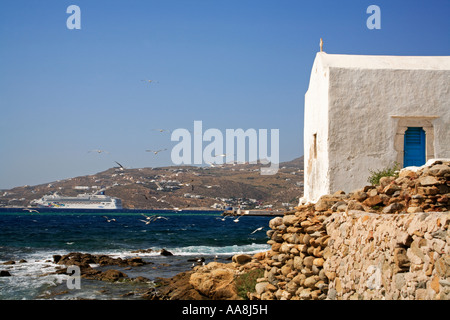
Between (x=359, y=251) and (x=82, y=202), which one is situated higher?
(x=359, y=251)

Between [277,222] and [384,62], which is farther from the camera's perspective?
[384,62]

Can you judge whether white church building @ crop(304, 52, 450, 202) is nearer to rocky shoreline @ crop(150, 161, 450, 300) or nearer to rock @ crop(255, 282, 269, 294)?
rocky shoreline @ crop(150, 161, 450, 300)

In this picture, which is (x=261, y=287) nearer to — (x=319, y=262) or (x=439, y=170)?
(x=319, y=262)

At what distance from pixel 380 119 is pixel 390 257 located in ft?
19.5

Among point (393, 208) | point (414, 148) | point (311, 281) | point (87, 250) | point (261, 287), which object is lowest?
point (87, 250)

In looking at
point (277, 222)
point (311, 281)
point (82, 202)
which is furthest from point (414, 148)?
point (82, 202)

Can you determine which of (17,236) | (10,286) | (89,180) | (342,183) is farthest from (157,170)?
(342,183)

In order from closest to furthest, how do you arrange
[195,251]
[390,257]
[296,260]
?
[390,257]
[296,260]
[195,251]

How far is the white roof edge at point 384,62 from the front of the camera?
1220 cm

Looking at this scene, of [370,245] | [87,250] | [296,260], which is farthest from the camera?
[87,250]

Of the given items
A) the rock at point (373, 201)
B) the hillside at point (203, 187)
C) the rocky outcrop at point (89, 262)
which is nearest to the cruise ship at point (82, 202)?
the hillside at point (203, 187)

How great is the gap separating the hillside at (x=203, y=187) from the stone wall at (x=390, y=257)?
62.1m

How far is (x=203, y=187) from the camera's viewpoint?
104 metres
